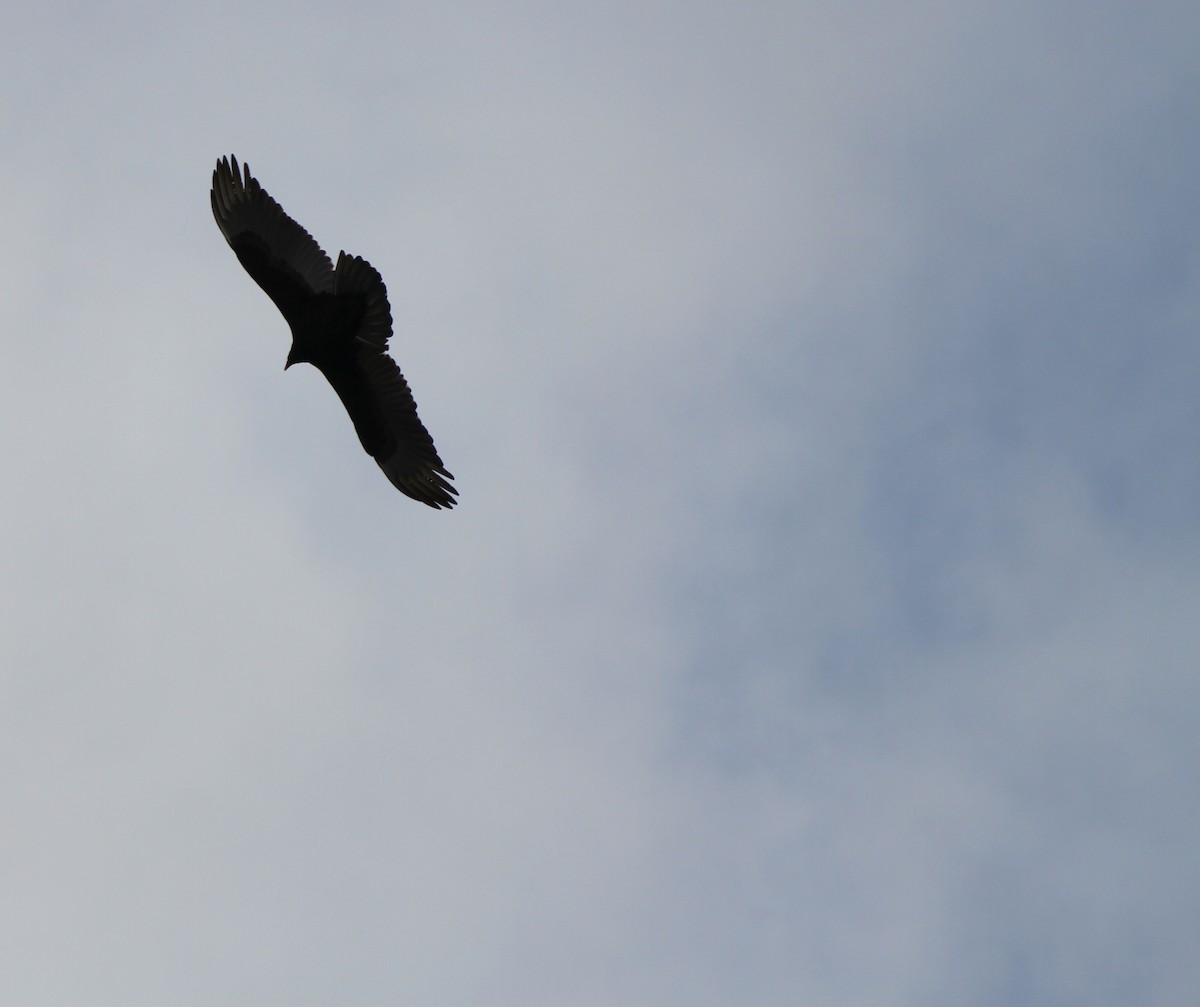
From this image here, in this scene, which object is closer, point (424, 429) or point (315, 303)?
point (315, 303)

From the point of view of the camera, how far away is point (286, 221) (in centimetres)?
1773

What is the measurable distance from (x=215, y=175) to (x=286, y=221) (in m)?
1.20

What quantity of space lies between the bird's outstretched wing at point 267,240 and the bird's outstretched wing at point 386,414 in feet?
3.10

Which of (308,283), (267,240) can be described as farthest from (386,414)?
(267,240)

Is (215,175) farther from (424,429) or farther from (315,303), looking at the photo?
(424,429)

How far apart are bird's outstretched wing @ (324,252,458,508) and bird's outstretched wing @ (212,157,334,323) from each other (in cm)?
95

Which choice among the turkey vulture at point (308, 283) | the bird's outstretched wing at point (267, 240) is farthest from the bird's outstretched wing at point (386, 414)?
the bird's outstretched wing at point (267, 240)

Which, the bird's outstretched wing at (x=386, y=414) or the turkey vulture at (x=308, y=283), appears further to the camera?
the bird's outstretched wing at (x=386, y=414)

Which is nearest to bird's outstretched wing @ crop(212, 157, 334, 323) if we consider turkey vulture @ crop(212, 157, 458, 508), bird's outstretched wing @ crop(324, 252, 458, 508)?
turkey vulture @ crop(212, 157, 458, 508)

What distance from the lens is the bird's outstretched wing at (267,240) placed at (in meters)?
17.7

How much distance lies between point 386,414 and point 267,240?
2921 millimetres

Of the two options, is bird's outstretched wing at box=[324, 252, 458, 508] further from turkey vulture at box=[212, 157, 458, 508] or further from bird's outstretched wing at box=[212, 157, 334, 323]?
bird's outstretched wing at box=[212, 157, 334, 323]

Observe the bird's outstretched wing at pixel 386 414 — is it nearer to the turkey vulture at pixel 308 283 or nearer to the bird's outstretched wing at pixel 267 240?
the turkey vulture at pixel 308 283

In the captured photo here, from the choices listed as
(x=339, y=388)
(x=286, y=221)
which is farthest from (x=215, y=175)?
(x=339, y=388)
